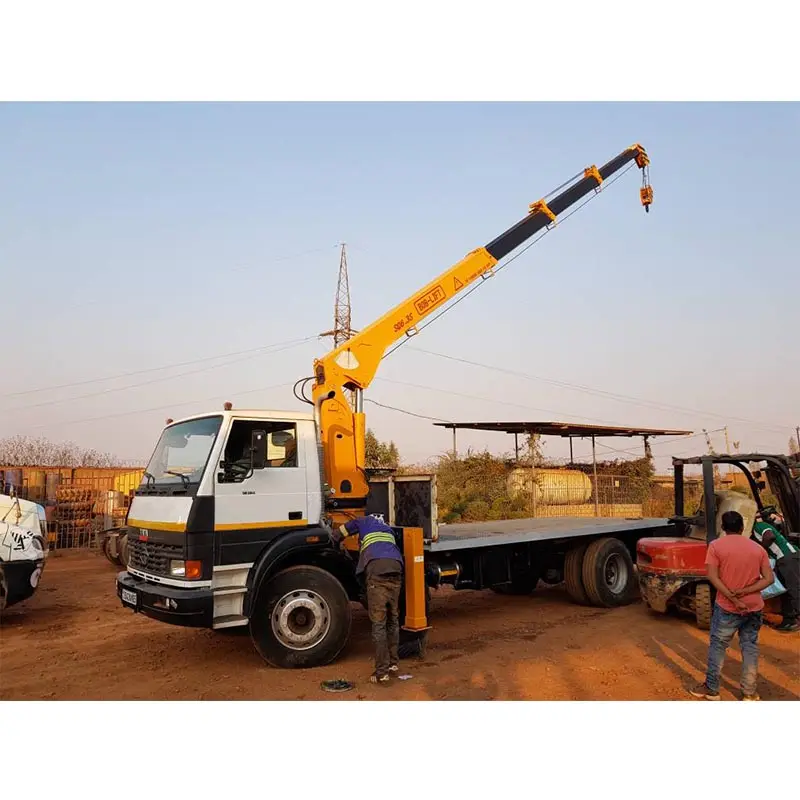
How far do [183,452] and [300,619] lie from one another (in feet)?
6.39

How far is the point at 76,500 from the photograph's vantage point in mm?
17906

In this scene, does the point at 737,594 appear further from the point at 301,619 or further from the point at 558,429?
the point at 558,429

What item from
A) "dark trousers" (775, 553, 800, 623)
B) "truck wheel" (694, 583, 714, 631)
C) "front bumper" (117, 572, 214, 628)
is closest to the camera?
"front bumper" (117, 572, 214, 628)

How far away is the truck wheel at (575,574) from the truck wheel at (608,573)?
7 cm

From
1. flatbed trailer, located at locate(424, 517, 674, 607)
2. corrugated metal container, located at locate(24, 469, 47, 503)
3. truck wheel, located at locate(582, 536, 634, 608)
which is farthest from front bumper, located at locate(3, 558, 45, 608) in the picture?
corrugated metal container, located at locate(24, 469, 47, 503)

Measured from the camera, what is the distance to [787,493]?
7605 millimetres

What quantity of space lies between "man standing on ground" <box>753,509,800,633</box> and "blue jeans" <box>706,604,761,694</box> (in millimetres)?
2210

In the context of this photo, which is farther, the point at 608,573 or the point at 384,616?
the point at 608,573

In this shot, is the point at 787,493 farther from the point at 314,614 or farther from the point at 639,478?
the point at 639,478

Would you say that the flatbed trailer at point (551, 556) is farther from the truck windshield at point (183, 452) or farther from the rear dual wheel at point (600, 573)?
the truck windshield at point (183, 452)

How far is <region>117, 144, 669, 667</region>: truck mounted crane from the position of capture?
19.7ft

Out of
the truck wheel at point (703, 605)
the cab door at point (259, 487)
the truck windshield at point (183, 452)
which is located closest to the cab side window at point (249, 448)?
the cab door at point (259, 487)

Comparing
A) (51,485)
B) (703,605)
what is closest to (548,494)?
(703,605)

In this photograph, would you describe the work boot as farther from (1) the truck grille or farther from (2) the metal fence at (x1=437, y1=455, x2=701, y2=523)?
(2) the metal fence at (x1=437, y1=455, x2=701, y2=523)
